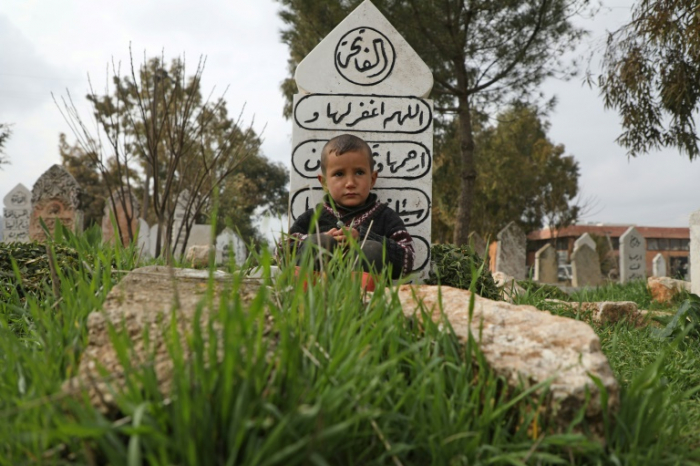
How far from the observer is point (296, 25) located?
1198cm

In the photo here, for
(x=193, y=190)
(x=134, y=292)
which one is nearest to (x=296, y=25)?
(x=193, y=190)

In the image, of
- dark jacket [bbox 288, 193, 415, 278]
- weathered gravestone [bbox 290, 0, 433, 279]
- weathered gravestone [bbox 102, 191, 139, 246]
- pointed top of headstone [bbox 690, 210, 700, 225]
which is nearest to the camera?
dark jacket [bbox 288, 193, 415, 278]

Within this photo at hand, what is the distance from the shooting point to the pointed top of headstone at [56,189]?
1205cm

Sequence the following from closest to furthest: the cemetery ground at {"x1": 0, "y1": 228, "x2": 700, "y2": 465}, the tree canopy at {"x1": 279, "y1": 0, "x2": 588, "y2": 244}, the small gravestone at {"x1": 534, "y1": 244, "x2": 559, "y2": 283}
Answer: the cemetery ground at {"x1": 0, "y1": 228, "x2": 700, "y2": 465} → the tree canopy at {"x1": 279, "y1": 0, "x2": 588, "y2": 244} → the small gravestone at {"x1": 534, "y1": 244, "x2": 559, "y2": 283}

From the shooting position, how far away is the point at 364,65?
3.81 meters

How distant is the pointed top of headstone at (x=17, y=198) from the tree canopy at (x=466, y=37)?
25.1 feet

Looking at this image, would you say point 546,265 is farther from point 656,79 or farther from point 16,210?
point 16,210

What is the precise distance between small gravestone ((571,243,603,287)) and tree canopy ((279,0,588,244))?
585 cm

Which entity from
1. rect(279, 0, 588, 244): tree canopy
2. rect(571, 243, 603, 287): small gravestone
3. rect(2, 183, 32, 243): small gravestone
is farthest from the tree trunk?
rect(2, 183, 32, 243): small gravestone

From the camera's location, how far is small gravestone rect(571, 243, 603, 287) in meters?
15.9

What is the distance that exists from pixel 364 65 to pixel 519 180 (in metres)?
22.3

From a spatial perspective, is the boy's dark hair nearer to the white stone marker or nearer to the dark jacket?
the dark jacket

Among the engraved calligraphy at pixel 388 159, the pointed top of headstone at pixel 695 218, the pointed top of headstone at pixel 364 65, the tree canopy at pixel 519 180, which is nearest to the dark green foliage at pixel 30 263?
the engraved calligraphy at pixel 388 159

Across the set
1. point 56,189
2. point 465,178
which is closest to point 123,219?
point 56,189
